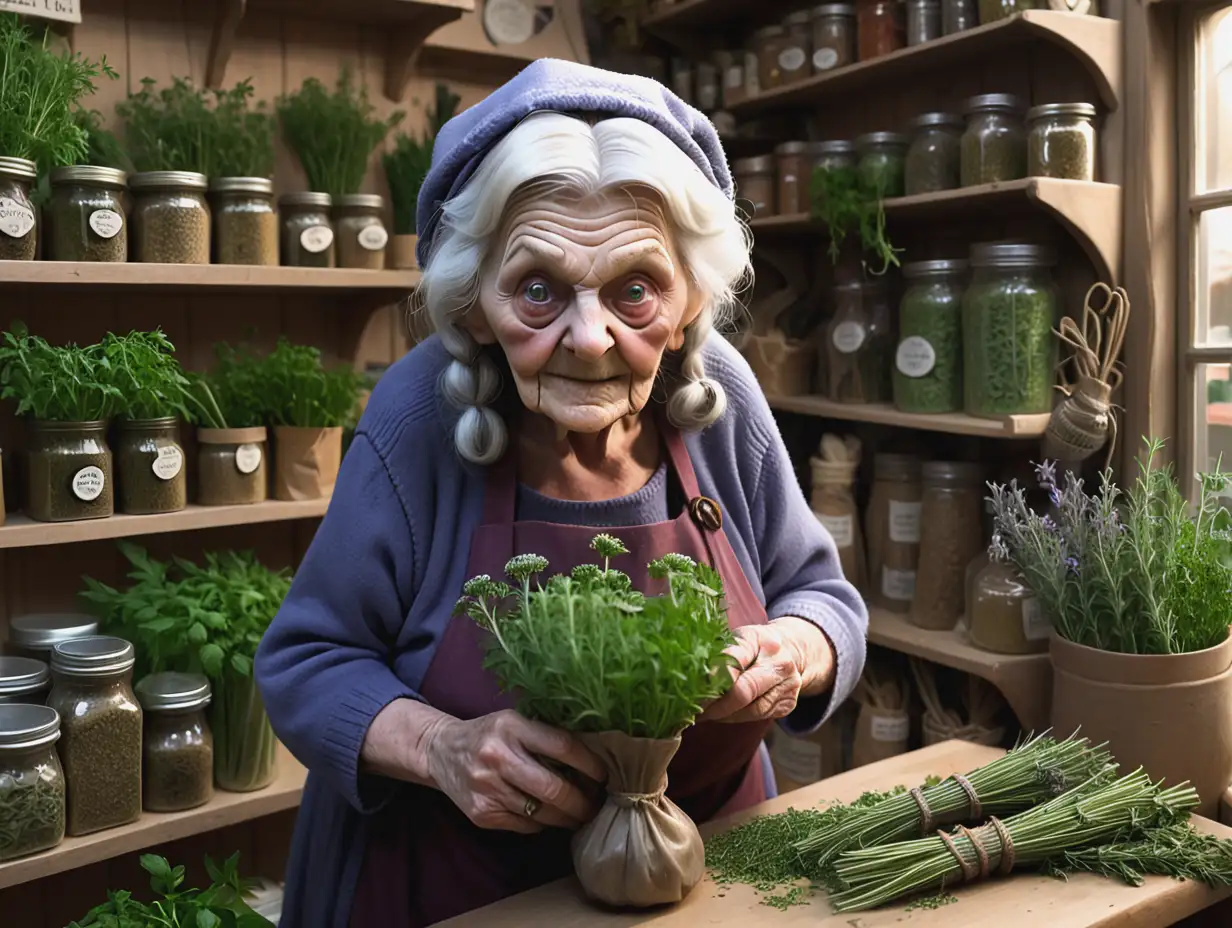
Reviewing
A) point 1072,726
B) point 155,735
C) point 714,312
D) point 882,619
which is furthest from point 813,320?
point 155,735

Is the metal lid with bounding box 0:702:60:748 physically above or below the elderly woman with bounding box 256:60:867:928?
below

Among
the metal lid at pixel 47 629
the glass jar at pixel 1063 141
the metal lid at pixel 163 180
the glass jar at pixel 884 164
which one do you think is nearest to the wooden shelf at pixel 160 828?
the metal lid at pixel 47 629

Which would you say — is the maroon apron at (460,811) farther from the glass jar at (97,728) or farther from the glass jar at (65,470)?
the glass jar at (65,470)

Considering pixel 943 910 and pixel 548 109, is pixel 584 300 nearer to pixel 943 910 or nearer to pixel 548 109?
pixel 548 109

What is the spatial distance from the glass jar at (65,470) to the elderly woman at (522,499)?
839mm

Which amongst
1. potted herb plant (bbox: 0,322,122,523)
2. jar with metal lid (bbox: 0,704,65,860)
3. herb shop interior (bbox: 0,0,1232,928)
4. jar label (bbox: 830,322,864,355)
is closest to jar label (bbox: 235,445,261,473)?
herb shop interior (bbox: 0,0,1232,928)

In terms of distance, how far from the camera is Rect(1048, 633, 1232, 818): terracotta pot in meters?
1.49

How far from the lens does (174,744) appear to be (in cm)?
188

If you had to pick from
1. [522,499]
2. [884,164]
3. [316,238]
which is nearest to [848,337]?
[884,164]

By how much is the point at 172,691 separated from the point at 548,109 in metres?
1.22

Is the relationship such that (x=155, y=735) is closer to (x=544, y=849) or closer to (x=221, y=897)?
(x=221, y=897)

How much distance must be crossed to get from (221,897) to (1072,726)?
1151 millimetres

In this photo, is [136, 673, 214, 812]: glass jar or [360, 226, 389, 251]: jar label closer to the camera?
[136, 673, 214, 812]: glass jar

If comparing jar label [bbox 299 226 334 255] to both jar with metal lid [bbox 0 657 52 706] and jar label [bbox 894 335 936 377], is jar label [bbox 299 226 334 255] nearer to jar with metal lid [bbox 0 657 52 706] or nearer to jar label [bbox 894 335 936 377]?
jar with metal lid [bbox 0 657 52 706]
